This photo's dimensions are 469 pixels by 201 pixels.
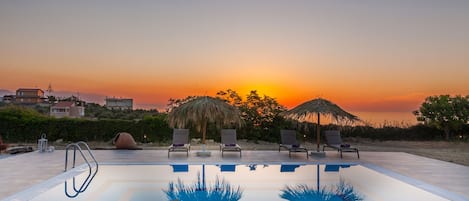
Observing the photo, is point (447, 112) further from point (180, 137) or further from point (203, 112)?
point (180, 137)

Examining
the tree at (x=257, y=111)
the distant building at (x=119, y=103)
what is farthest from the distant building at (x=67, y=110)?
the tree at (x=257, y=111)

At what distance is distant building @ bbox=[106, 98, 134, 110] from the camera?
774 inches

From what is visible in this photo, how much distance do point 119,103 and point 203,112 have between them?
30.5 feet

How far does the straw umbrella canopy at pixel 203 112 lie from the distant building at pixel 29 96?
386 inches

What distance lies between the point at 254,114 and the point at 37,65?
946cm

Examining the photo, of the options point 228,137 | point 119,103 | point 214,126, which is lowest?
point 228,137

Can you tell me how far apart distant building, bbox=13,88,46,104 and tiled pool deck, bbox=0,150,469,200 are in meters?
8.01

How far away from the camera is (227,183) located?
26.4 ft

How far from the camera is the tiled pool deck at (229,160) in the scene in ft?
23.7

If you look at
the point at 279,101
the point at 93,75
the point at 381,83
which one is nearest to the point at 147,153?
the point at 93,75

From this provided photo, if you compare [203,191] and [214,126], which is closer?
[203,191]

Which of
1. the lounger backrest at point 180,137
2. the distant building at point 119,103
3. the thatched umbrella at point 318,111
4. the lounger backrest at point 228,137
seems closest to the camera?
the thatched umbrella at point 318,111

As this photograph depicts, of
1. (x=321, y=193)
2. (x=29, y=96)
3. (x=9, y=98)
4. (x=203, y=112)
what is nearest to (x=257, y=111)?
(x=203, y=112)

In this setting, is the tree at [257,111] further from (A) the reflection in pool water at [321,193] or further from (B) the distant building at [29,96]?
(B) the distant building at [29,96]
